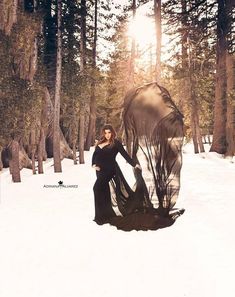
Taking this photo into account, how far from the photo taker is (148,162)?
8109 millimetres

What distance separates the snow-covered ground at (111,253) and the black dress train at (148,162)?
62 centimetres

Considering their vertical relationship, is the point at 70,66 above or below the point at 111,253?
above

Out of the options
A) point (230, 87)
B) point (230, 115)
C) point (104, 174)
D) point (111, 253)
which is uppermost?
point (230, 87)

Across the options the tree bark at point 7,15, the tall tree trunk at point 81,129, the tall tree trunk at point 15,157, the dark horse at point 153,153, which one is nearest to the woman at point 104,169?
the dark horse at point 153,153

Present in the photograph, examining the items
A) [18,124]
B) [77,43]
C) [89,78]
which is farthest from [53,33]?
[18,124]

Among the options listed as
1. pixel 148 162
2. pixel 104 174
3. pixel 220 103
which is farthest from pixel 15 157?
pixel 220 103

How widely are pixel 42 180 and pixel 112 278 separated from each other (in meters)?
10.3

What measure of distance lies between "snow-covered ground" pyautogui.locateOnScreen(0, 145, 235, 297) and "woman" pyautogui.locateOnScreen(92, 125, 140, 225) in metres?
0.37

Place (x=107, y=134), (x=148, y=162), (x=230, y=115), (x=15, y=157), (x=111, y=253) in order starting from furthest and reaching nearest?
(x=230, y=115), (x=15, y=157), (x=148, y=162), (x=107, y=134), (x=111, y=253)

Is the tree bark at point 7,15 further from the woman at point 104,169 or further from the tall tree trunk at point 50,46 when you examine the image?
the woman at point 104,169

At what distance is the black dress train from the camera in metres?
7.95

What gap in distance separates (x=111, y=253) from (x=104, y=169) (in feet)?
7.54

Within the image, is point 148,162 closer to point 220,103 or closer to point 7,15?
point 7,15

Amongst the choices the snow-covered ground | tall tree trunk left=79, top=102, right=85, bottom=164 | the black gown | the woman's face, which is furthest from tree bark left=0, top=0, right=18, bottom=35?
the black gown
